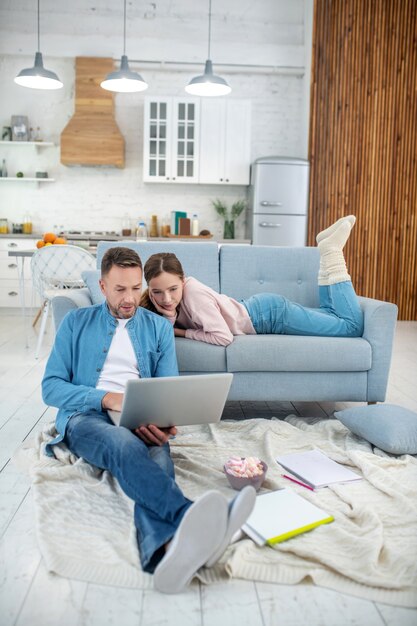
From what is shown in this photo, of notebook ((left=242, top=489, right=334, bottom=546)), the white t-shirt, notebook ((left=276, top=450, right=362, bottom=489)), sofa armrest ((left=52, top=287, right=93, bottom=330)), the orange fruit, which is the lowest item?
notebook ((left=276, top=450, right=362, bottom=489))

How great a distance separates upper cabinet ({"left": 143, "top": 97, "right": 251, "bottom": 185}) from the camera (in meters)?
6.71

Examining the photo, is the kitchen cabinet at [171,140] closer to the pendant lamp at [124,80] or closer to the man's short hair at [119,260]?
the pendant lamp at [124,80]

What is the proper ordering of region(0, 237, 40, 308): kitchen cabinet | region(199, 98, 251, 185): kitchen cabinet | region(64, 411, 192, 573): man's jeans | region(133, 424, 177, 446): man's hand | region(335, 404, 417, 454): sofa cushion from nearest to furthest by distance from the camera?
region(64, 411, 192, 573): man's jeans
region(133, 424, 177, 446): man's hand
region(335, 404, 417, 454): sofa cushion
region(0, 237, 40, 308): kitchen cabinet
region(199, 98, 251, 185): kitchen cabinet

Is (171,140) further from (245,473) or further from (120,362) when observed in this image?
(245,473)

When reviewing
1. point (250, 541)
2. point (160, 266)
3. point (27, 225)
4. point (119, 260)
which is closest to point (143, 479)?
point (250, 541)

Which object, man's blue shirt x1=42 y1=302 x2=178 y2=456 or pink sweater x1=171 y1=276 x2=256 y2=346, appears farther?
pink sweater x1=171 y1=276 x2=256 y2=346

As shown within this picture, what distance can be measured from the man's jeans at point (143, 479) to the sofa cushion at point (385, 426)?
990 millimetres

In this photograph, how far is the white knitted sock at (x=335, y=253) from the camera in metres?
3.10

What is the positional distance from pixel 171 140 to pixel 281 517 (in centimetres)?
562

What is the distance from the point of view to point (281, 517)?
5.84ft

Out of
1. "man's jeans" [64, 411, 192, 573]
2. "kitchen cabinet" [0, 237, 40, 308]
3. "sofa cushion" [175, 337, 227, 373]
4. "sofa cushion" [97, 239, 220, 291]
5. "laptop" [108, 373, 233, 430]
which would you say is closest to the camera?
"man's jeans" [64, 411, 192, 573]

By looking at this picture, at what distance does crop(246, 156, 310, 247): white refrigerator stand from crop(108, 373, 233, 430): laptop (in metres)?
4.74

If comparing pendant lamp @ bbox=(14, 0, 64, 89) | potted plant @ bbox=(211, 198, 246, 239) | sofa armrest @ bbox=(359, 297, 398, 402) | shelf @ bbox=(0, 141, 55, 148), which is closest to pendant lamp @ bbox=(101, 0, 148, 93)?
pendant lamp @ bbox=(14, 0, 64, 89)

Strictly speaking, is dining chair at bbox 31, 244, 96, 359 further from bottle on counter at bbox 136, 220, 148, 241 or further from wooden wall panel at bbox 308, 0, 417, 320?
wooden wall panel at bbox 308, 0, 417, 320
